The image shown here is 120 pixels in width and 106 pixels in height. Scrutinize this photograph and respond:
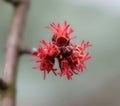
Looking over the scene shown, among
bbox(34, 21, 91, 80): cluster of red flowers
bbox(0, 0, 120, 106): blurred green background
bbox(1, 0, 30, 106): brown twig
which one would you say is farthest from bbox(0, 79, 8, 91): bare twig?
bbox(0, 0, 120, 106): blurred green background

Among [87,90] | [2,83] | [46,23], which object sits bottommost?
[2,83]

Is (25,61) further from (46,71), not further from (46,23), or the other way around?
(46,71)

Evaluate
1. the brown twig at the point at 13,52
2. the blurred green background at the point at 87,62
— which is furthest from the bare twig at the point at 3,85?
the blurred green background at the point at 87,62

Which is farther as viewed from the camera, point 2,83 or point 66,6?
point 66,6

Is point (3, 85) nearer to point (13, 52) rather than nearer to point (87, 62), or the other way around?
point (13, 52)

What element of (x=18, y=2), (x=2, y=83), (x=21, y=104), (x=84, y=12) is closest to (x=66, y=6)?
(x=84, y=12)

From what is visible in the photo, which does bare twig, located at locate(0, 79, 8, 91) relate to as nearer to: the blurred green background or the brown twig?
the brown twig
